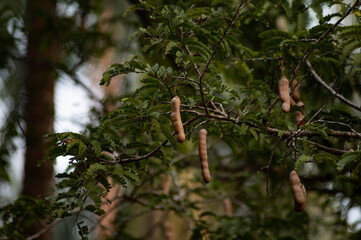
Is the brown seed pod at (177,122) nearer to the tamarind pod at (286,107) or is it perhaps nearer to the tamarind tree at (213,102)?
the tamarind tree at (213,102)

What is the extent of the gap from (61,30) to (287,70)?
10.5 feet

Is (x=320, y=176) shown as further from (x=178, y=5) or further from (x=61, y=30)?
(x=61, y=30)

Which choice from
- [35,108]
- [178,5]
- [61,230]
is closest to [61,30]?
[35,108]

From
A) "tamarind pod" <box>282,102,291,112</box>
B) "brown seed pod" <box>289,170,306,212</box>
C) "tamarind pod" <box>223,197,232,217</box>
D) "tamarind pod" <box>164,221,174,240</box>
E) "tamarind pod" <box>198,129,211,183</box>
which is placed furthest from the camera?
"tamarind pod" <box>223,197,232,217</box>

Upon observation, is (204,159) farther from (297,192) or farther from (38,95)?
(38,95)

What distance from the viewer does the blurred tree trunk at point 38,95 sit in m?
4.55

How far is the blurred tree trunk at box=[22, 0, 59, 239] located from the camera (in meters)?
4.55

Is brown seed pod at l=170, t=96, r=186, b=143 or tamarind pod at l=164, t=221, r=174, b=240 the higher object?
tamarind pod at l=164, t=221, r=174, b=240

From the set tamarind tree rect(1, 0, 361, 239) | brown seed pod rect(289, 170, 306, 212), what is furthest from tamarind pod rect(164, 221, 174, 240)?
brown seed pod rect(289, 170, 306, 212)

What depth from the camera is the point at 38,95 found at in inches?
191

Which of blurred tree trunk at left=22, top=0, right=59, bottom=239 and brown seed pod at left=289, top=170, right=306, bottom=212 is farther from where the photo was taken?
blurred tree trunk at left=22, top=0, right=59, bottom=239

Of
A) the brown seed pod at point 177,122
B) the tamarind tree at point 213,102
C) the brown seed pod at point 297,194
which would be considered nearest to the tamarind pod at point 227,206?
the tamarind tree at point 213,102

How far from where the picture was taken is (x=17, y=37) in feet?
15.3

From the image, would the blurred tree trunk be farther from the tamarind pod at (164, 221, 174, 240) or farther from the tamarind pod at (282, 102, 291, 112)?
the tamarind pod at (282, 102, 291, 112)
